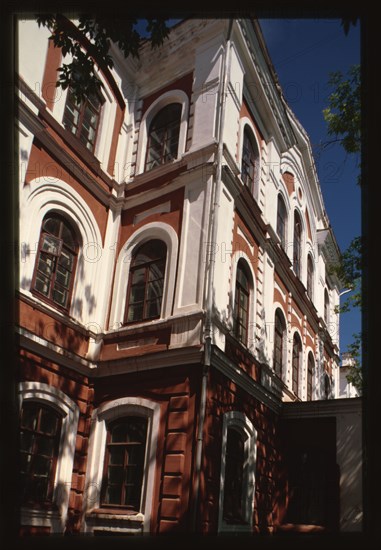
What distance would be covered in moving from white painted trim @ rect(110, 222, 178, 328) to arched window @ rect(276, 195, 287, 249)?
5.38 m

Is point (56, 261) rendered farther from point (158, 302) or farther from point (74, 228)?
point (158, 302)

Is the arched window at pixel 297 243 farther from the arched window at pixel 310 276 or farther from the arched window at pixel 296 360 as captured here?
the arched window at pixel 296 360

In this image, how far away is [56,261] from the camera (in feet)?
34.4

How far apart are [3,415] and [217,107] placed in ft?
33.4

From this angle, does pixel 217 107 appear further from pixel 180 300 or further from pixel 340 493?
pixel 340 493

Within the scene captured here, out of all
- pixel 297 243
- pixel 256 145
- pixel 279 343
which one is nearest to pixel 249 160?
pixel 256 145

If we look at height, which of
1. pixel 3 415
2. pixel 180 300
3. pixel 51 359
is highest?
pixel 180 300

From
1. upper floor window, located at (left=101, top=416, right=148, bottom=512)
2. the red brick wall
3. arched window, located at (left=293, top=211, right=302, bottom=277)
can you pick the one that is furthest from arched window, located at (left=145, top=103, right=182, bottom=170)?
arched window, located at (left=293, top=211, right=302, bottom=277)

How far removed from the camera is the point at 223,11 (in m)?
2.48

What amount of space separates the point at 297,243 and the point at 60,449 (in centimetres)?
1098

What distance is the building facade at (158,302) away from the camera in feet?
30.2

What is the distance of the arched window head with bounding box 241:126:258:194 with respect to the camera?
13.2 meters

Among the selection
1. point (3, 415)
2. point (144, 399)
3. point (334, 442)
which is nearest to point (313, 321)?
point (334, 442)

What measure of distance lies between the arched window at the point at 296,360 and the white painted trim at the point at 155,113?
720cm
